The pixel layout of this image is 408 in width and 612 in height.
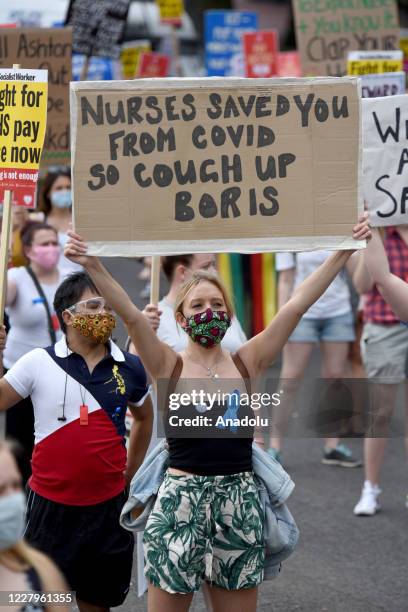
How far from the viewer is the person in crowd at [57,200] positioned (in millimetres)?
8414

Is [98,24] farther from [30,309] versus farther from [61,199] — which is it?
[30,309]

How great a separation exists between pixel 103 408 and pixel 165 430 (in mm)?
441

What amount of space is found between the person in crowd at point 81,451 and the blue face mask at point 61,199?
361cm

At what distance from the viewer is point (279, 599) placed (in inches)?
234

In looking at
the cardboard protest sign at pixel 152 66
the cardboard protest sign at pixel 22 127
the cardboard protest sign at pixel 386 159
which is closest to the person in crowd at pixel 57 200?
the cardboard protest sign at pixel 22 127

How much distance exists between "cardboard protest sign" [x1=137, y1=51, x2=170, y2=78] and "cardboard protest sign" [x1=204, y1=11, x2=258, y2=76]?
1.53m

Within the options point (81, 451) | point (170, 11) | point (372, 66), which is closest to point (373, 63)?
point (372, 66)

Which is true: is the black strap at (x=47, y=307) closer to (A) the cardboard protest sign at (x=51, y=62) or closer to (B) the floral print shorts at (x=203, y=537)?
(A) the cardboard protest sign at (x=51, y=62)

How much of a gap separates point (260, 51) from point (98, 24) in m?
2.97

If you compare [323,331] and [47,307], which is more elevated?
[47,307]

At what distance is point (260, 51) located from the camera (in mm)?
14445

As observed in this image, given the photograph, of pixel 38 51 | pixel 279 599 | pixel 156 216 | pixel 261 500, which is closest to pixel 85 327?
pixel 156 216

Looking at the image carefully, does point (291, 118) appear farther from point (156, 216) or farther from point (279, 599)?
point (279, 599)

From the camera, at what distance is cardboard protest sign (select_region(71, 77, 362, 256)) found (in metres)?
4.43
